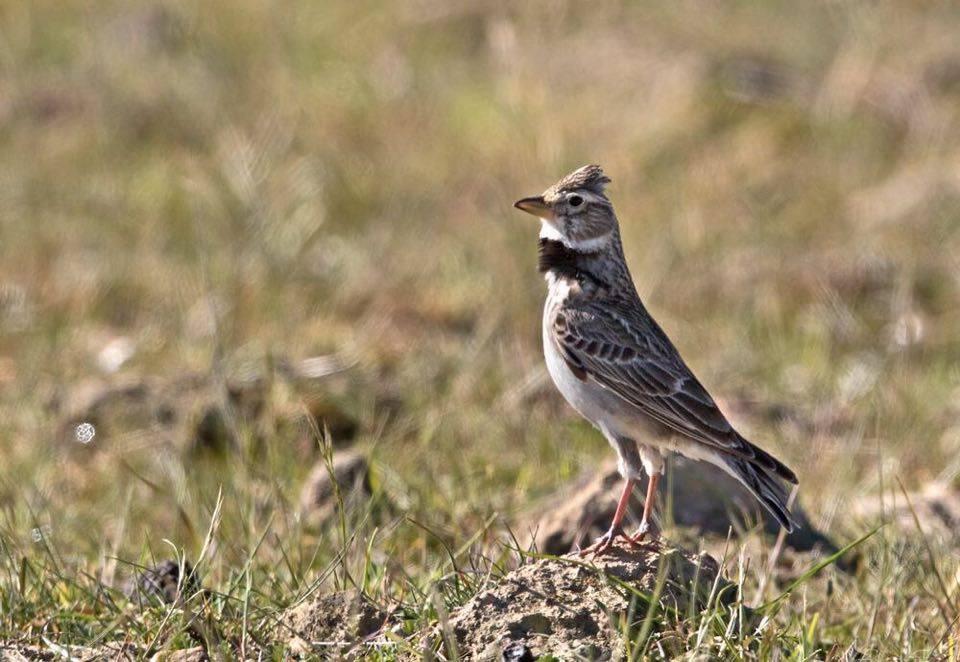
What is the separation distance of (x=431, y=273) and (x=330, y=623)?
6.05 m

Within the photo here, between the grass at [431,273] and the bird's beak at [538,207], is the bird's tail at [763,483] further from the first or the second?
the bird's beak at [538,207]

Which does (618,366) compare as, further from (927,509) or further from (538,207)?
(927,509)

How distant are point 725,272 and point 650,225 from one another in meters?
0.87

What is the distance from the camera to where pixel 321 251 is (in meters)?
10.3

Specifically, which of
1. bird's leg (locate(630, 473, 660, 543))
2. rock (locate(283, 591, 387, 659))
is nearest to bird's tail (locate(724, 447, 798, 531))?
bird's leg (locate(630, 473, 660, 543))

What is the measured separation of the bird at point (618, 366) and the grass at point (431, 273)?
39cm

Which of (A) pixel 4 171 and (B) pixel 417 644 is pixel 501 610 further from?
(A) pixel 4 171

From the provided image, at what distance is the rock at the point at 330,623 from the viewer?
395 cm

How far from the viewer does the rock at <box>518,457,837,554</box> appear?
5.43 metres

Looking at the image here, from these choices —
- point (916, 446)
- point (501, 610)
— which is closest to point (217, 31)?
point (916, 446)

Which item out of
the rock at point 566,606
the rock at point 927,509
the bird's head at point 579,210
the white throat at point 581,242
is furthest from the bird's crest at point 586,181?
the rock at point 927,509

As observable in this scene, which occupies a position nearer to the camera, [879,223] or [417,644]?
[417,644]

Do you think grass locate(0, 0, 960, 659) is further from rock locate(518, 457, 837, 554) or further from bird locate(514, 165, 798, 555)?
bird locate(514, 165, 798, 555)

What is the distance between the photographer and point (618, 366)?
4945 mm
